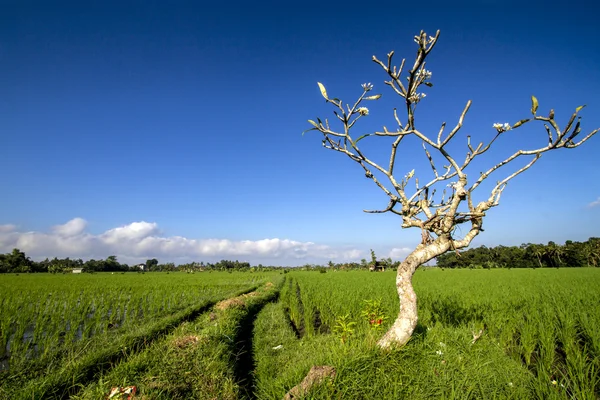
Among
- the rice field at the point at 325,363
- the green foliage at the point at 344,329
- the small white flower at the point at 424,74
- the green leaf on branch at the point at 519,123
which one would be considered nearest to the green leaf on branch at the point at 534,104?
the green leaf on branch at the point at 519,123

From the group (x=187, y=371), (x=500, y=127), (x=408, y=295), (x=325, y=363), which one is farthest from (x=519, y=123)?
(x=187, y=371)

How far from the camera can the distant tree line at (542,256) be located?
2603 inches

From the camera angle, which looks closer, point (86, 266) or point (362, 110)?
point (362, 110)

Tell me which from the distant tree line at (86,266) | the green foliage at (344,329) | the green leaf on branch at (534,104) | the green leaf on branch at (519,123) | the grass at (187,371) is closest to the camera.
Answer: the green leaf on branch at (534,104)

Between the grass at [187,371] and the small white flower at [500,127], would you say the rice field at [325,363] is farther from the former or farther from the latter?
the small white flower at [500,127]

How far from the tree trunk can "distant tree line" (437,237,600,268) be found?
66.5 m

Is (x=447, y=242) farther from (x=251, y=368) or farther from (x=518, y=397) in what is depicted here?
(x=251, y=368)

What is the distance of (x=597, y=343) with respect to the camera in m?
→ 4.92

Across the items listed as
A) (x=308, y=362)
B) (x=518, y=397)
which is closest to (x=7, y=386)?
(x=308, y=362)

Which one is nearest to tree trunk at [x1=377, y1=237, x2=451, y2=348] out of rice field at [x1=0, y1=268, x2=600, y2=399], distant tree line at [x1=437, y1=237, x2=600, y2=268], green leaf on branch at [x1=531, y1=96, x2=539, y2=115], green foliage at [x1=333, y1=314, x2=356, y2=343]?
rice field at [x1=0, y1=268, x2=600, y2=399]

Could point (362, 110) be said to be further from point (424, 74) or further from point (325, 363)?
→ point (325, 363)

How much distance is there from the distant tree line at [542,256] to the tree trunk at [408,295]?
66.5 m

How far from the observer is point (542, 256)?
229 ft

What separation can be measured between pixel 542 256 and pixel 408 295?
86.5m
